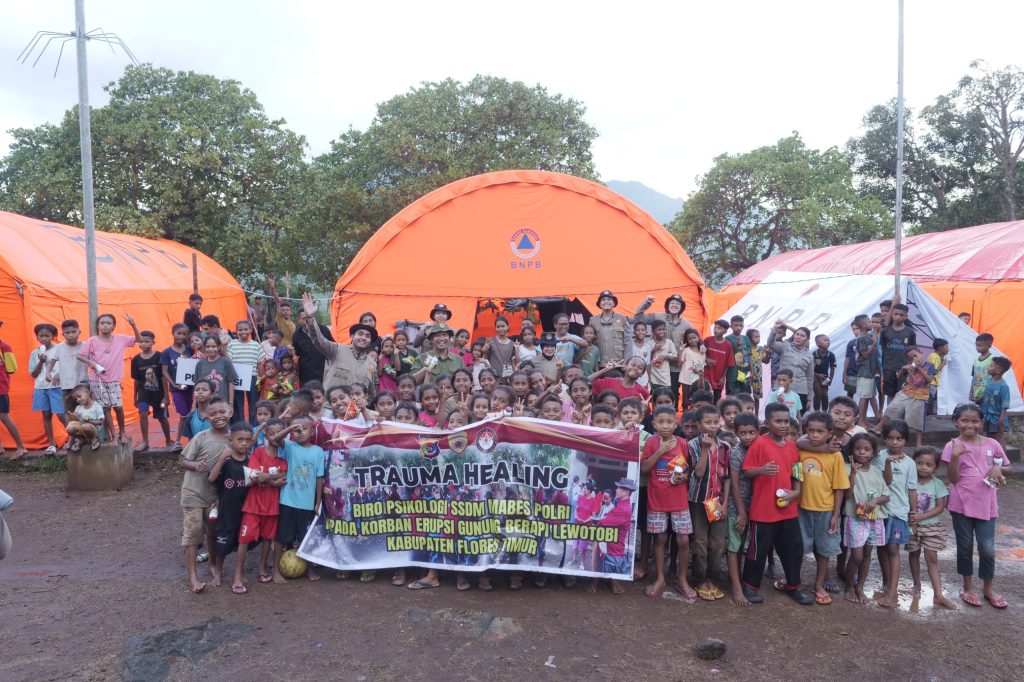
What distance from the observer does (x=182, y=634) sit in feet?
14.5

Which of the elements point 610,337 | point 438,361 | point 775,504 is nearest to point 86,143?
point 438,361

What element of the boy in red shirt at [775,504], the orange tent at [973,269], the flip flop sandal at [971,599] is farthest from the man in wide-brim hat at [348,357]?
the orange tent at [973,269]

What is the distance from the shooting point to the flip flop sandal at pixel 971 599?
4807 millimetres

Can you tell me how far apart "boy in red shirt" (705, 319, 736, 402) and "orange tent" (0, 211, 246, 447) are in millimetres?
8185

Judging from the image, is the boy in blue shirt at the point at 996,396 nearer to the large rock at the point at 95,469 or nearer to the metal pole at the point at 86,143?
the large rock at the point at 95,469

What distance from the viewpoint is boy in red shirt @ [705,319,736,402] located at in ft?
27.9

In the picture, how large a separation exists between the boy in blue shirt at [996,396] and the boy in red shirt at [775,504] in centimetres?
476

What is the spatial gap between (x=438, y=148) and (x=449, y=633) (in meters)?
16.4

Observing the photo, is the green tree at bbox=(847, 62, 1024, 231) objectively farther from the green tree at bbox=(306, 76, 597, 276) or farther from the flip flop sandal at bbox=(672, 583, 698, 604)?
the flip flop sandal at bbox=(672, 583, 698, 604)

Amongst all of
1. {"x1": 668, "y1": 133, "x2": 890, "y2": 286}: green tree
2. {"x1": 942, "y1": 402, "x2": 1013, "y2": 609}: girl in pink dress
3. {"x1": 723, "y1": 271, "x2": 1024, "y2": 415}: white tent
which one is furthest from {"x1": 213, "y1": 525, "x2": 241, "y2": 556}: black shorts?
{"x1": 668, "y1": 133, "x2": 890, "y2": 286}: green tree

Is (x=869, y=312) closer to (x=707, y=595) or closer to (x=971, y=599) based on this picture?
(x=971, y=599)

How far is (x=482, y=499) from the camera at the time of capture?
16.3 feet

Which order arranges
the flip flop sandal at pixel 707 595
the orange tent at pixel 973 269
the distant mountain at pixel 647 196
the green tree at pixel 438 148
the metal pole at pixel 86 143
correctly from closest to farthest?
the flip flop sandal at pixel 707 595 → the metal pole at pixel 86 143 → the orange tent at pixel 973 269 → the green tree at pixel 438 148 → the distant mountain at pixel 647 196

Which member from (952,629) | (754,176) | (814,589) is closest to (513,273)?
(814,589)
